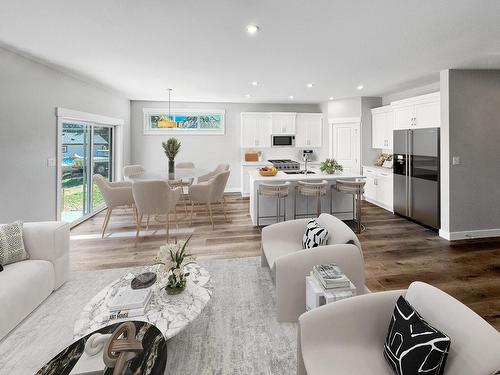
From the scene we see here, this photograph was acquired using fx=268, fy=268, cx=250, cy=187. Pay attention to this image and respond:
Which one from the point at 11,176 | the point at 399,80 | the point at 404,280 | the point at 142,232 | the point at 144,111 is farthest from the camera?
the point at 144,111

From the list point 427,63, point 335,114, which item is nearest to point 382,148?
point 335,114

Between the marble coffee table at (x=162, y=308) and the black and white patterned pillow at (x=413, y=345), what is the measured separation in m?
1.15

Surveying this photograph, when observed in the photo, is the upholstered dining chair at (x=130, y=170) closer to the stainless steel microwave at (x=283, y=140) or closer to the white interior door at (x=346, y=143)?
the stainless steel microwave at (x=283, y=140)

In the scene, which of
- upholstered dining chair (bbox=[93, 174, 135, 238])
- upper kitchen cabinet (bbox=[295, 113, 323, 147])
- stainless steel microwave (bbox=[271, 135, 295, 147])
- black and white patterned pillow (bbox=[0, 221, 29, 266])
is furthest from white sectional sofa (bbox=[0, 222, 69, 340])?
upper kitchen cabinet (bbox=[295, 113, 323, 147])

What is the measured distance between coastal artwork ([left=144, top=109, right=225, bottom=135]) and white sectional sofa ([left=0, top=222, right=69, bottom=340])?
201 inches

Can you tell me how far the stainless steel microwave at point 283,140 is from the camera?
7695 mm

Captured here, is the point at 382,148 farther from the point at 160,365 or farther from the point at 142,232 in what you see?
the point at 160,365

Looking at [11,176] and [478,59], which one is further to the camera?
[478,59]

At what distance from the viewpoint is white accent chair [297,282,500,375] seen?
1080 mm

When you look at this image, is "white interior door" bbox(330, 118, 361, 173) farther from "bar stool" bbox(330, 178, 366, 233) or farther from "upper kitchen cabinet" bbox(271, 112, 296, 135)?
"bar stool" bbox(330, 178, 366, 233)

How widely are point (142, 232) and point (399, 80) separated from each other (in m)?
5.32

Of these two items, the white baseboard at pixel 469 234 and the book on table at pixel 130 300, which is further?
the white baseboard at pixel 469 234

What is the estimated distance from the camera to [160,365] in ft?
4.18

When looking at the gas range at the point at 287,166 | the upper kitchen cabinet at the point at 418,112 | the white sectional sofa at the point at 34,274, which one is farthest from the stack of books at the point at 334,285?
the gas range at the point at 287,166
